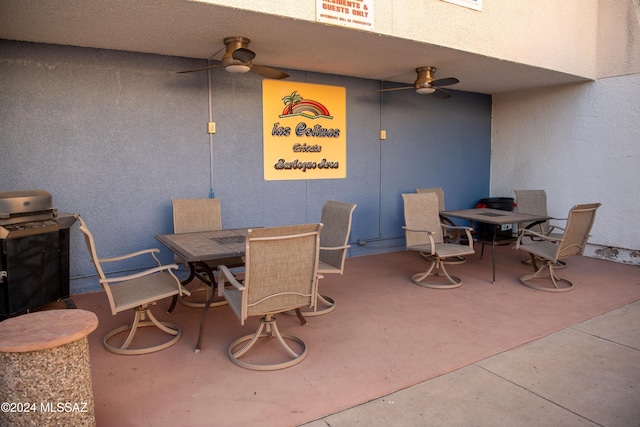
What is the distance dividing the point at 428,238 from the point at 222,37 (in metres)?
3.10

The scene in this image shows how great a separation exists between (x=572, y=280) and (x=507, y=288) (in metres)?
0.98

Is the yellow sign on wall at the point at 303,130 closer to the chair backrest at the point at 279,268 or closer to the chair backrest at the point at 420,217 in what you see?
the chair backrest at the point at 420,217

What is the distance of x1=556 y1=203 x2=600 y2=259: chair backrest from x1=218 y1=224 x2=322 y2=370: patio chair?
3.01 m

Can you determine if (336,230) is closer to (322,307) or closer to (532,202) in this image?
(322,307)

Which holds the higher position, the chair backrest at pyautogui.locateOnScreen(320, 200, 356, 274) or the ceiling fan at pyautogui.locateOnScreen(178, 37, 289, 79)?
the ceiling fan at pyautogui.locateOnScreen(178, 37, 289, 79)

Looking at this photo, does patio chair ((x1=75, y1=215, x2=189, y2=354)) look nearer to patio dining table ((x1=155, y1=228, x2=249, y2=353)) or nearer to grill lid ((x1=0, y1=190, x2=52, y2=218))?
patio dining table ((x1=155, y1=228, x2=249, y2=353))

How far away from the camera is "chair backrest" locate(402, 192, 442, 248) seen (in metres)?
5.03

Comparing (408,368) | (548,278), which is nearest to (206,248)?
(408,368)

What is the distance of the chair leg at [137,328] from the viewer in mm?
3123

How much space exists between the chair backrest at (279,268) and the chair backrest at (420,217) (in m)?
2.35

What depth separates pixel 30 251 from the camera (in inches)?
138

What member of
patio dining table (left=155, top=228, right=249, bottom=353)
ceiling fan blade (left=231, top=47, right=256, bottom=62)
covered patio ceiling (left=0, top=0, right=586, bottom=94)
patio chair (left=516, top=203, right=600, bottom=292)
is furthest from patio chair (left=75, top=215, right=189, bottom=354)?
patio chair (left=516, top=203, right=600, bottom=292)

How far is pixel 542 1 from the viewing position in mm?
5285

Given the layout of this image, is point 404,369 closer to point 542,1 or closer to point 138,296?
point 138,296
